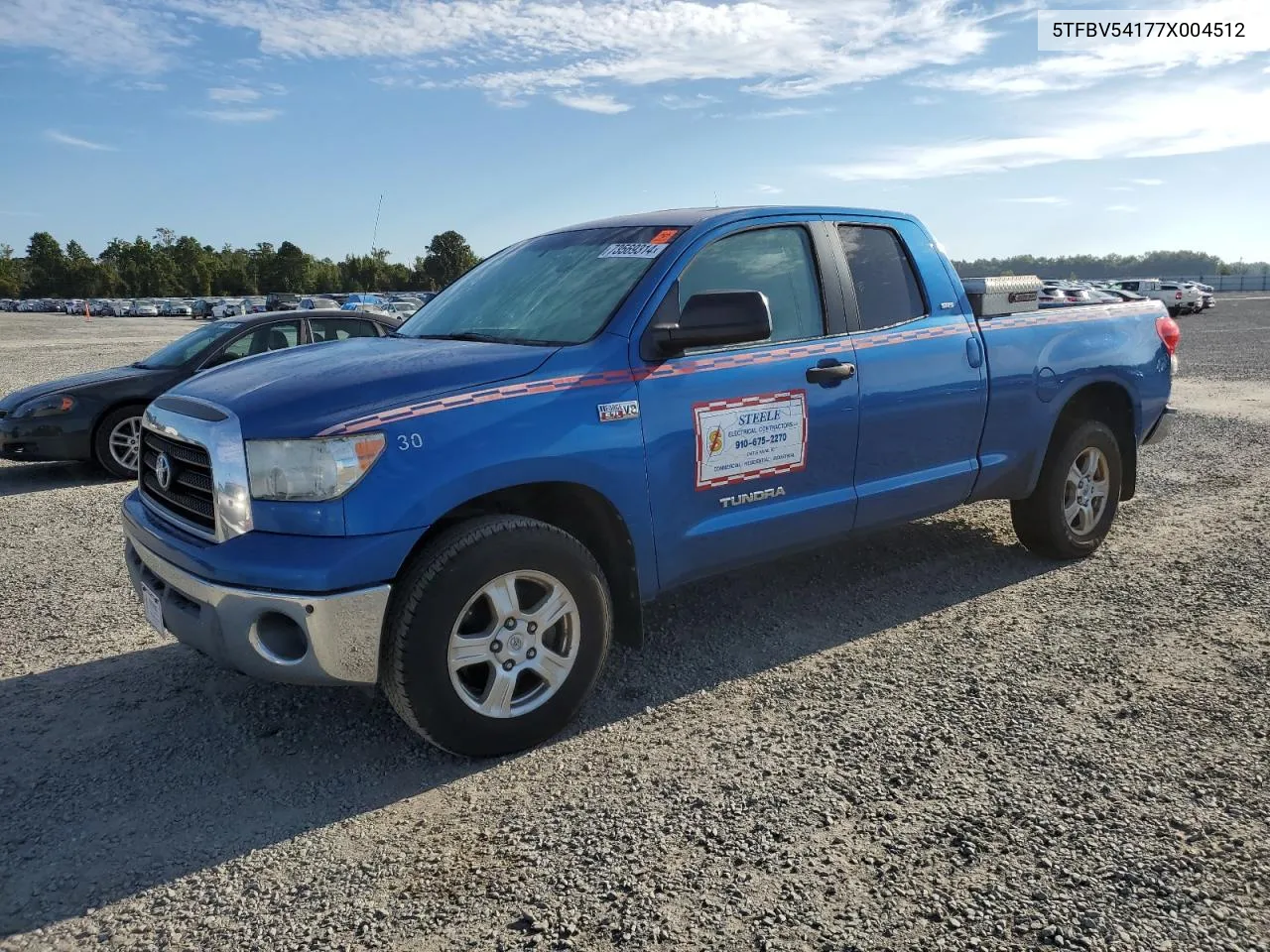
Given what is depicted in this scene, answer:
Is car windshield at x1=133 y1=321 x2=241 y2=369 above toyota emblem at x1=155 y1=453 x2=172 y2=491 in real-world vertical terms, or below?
above

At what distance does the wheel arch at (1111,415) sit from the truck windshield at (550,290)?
2.72m

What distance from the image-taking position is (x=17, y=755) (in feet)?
11.2

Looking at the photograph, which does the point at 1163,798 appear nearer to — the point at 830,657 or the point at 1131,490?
the point at 830,657

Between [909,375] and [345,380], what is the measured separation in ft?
8.31

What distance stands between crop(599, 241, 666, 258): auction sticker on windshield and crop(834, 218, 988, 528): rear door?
1.00m

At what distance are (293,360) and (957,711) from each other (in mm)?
2903

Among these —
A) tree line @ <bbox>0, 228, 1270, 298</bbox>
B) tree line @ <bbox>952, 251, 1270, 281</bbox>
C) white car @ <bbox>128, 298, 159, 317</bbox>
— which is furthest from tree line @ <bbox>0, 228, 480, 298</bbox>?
tree line @ <bbox>952, 251, 1270, 281</bbox>

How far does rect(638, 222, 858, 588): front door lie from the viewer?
361 centimetres

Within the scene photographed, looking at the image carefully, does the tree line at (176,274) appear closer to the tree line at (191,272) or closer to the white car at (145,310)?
the tree line at (191,272)

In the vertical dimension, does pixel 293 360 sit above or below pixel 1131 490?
above

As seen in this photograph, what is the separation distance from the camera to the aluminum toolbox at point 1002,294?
15.9ft

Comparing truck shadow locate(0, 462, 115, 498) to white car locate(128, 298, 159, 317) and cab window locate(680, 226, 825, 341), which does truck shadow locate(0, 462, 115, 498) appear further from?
white car locate(128, 298, 159, 317)

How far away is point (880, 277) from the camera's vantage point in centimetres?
450

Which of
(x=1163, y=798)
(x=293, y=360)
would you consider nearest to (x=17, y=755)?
(x=293, y=360)
